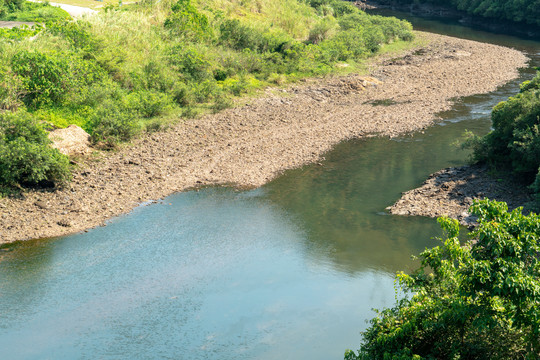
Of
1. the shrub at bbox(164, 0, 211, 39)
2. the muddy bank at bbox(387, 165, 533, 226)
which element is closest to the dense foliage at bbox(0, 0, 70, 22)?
the shrub at bbox(164, 0, 211, 39)

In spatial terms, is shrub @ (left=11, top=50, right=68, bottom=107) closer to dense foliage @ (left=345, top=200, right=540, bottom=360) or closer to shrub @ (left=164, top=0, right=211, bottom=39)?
shrub @ (left=164, top=0, right=211, bottom=39)

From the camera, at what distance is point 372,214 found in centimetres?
2227

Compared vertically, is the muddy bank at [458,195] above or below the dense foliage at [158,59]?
below

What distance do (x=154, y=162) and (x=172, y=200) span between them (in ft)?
11.5

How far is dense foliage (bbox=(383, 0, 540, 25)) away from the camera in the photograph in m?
58.7

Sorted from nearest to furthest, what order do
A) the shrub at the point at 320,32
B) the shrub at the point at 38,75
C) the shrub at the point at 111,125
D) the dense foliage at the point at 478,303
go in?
1. the dense foliage at the point at 478,303
2. the shrub at the point at 111,125
3. the shrub at the point at 38,75
4. the shrub at the point at 320,32

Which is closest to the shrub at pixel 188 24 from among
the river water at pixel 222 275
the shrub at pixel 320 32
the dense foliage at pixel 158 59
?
the dense foliage at pixel 158 59

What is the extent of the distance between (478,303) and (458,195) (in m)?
13.2

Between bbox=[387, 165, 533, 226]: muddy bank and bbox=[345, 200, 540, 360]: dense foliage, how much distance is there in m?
9.97

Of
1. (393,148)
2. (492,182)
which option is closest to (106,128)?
(393,148)

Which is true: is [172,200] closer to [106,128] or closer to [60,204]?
[60,204]

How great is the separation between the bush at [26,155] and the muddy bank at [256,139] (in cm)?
70

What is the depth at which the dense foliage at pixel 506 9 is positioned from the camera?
192 ft

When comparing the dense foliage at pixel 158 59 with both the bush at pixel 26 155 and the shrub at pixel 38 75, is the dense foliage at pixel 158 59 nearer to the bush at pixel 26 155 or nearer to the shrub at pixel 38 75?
the shrub at pixel 38 75
